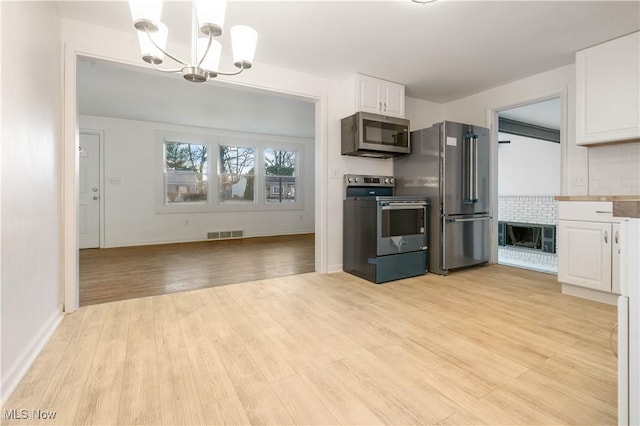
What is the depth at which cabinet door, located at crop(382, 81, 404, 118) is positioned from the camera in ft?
11.8

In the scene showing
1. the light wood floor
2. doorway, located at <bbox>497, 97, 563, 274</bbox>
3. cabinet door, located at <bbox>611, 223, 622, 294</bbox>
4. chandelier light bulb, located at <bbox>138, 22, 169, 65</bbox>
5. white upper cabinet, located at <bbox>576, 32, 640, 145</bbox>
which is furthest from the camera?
doorway, located at <bbox>497, 97, 563, 274</bbox>

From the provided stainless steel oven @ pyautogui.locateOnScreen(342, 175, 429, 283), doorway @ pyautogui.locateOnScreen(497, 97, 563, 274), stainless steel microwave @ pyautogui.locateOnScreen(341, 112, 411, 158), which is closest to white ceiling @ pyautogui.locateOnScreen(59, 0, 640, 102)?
stainless steel microwave @ pyautogui.locateOnScreen(341, 112, 411, 158)

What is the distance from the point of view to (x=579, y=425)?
1.12m

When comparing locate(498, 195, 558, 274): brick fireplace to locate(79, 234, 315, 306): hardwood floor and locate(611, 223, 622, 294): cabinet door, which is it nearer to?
locate(611, 223, 622, 294): cabinet door

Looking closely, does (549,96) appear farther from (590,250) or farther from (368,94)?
(368,94)

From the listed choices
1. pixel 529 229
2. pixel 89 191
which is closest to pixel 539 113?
pixel 529 229

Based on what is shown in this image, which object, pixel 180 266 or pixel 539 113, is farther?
pixel 539 113

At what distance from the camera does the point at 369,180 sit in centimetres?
371

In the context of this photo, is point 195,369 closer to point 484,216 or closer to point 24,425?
point 24,425

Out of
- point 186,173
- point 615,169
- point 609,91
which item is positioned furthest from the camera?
point 186,173

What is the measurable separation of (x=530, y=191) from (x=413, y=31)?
19.6 feet

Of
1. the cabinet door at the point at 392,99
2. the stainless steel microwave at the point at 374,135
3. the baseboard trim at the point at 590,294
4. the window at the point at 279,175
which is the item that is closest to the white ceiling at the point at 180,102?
the stainless steel microwave at the point at 374,135

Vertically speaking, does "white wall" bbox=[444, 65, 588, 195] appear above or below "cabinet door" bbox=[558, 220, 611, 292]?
above

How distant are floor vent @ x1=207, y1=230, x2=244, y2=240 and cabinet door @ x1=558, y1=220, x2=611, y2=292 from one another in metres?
5.58
